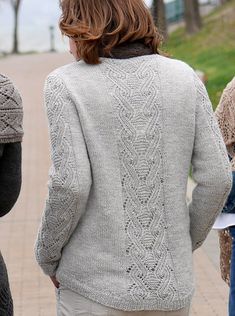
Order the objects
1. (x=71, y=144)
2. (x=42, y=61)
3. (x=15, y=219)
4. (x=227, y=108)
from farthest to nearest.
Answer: (x=42, y=61) → (x=15, y=219) → (x=227, y=108) → (x=71, y=144)

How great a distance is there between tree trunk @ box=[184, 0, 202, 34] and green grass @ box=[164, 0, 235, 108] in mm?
271

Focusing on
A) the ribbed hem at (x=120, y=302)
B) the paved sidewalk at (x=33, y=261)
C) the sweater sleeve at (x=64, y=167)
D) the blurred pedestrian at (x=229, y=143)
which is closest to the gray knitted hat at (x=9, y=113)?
the sweater sleeve at (x=64, y=167)

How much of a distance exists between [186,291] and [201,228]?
225mm

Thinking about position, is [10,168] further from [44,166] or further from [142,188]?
[44,166]

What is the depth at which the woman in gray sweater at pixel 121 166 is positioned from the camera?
2.90 m

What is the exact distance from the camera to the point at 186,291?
298 centimetres

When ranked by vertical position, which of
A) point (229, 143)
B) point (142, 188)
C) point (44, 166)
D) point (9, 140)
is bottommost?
point (44, 166)

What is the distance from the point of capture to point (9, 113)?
2967mm

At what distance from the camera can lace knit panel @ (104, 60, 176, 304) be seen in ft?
9.56

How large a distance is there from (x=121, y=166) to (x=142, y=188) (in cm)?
9

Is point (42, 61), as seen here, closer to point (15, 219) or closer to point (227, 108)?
→ point (15, 219)

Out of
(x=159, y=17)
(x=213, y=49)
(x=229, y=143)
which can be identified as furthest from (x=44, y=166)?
(x=213, y=49)

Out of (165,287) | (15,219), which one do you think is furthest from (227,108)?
(15,219)

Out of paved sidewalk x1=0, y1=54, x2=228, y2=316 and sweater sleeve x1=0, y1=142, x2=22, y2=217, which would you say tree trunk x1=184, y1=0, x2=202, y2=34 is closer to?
paved sidewalk x1=0, y1=54, x2=228, y2=316
